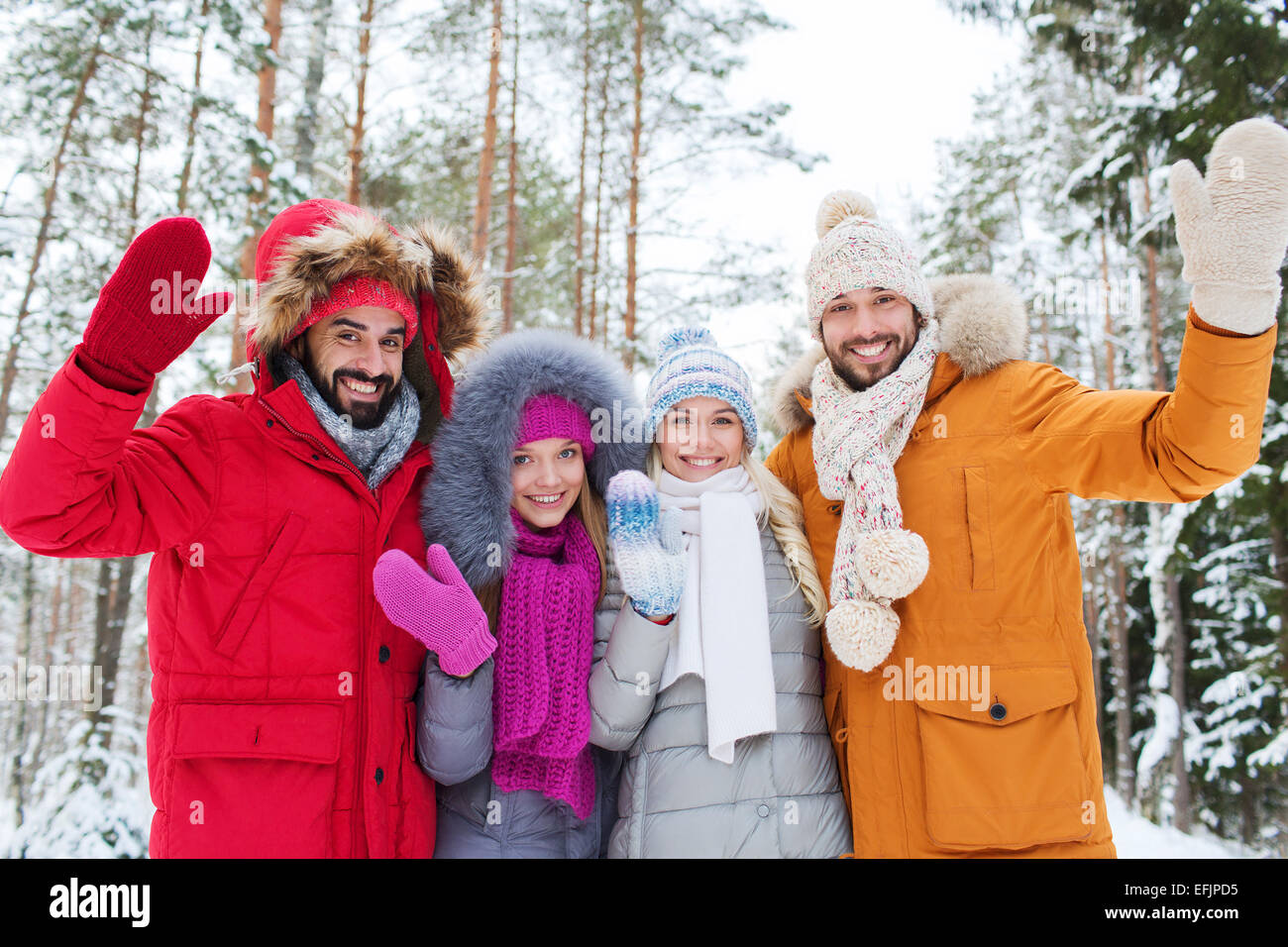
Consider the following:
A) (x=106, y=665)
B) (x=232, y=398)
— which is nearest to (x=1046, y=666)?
(x=232, y=398)

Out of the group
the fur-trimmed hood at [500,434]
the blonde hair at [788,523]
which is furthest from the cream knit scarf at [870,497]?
the fur-trimmed hood at [500,434]

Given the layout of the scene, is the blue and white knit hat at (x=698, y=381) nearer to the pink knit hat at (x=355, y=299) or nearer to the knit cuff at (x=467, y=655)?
the pink knit hat at (x=355, y=299)

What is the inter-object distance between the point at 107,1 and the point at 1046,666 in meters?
8.76

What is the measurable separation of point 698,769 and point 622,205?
1013 centimetres

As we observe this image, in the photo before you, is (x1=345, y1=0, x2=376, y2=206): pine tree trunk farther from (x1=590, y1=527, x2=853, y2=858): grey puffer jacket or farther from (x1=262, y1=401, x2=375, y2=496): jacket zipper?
(x1=590, y1=527, x2=853, y2=858): grey puffer jacket

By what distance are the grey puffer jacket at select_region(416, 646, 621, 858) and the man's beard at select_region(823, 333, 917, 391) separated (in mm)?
1648

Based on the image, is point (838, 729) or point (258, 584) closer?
point (258, 584)

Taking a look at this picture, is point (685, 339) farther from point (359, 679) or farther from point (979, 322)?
point (359, 679)

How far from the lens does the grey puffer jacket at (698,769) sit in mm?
2541

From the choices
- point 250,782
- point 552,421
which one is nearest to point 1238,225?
point 552,421

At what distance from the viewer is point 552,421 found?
291cm

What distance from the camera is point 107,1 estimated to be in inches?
271

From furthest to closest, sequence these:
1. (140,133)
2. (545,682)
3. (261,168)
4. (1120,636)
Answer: (1120,636)
(140,133)
(261,168)
(545,682)

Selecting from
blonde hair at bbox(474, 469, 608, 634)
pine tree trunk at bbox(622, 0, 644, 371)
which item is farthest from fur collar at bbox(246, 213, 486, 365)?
pine tree trunk at bbox(622, 0, 644, 371)
